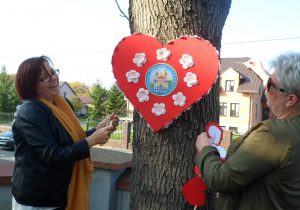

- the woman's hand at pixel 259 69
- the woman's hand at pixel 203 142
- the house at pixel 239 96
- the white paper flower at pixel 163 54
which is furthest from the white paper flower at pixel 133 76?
the house at pixel 239 96

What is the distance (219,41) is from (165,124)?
2.37 ft

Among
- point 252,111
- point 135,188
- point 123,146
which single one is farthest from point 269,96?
point 252,111

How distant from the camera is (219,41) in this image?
189cm

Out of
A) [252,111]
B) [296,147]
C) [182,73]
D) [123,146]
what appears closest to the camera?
[296,147]

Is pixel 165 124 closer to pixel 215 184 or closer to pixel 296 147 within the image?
pixel 215 184

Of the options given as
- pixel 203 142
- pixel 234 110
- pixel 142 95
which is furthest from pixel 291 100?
pixel 234 110

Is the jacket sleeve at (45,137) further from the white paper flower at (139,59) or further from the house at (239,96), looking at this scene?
the house at (239,96)

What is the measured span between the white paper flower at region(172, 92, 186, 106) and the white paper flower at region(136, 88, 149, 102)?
0.18 m

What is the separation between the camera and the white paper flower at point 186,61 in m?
1.71

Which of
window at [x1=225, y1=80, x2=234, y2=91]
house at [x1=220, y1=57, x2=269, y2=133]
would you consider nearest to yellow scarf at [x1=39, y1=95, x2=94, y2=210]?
house at [x1=220, y1=57, x2=269, y2=133]

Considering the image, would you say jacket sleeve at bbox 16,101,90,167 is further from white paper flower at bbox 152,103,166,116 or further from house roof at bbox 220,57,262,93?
house roof at bbox 220,57,262,93

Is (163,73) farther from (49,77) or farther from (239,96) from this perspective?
(239,96)

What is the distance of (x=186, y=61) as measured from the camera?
173 cm

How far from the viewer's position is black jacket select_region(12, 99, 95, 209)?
5.05 ft
